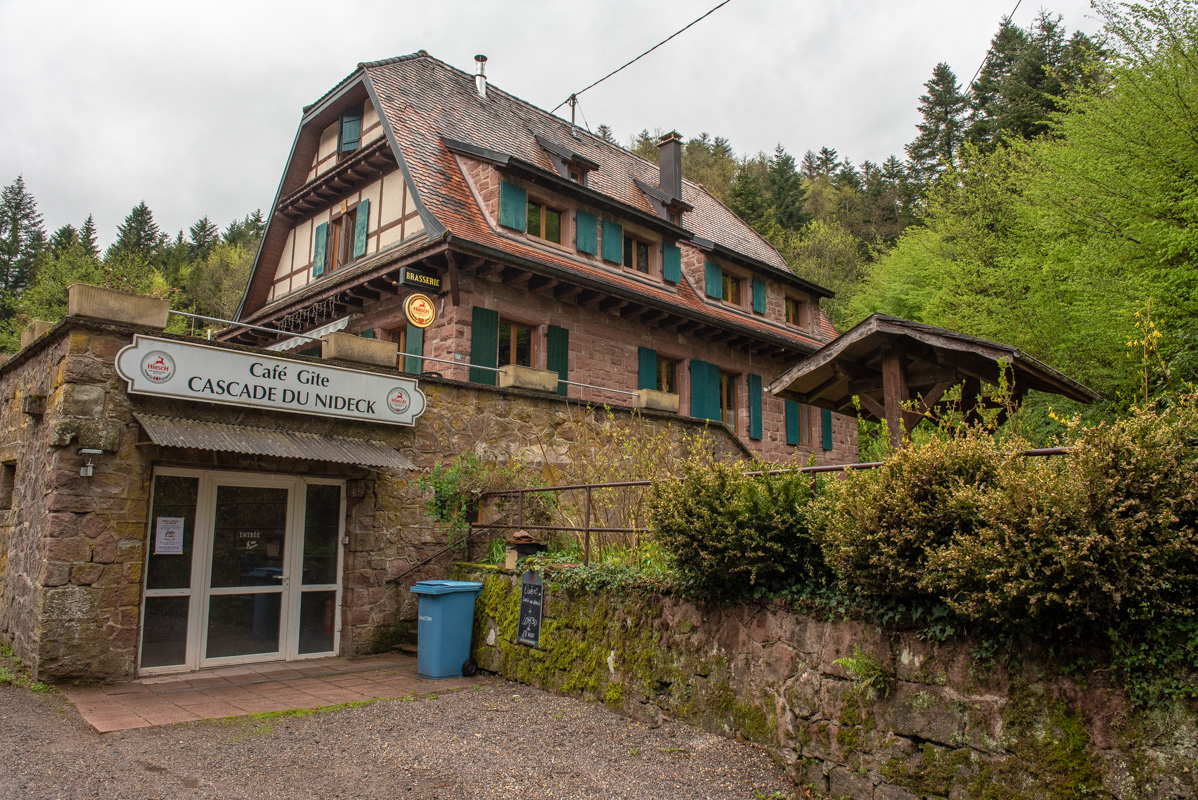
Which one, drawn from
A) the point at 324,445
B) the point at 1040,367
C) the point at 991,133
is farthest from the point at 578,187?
the point at 991,133

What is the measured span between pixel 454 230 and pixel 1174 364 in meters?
10.8

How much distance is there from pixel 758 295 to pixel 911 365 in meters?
11.5

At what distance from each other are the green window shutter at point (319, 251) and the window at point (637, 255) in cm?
630

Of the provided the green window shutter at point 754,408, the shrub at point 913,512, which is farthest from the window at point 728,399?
the shrub at point 913,512

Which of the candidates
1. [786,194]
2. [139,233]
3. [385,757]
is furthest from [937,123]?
[139,233]

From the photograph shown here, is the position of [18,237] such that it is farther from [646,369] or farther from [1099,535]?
[1099,535]

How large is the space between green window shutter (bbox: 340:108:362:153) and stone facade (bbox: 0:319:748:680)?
834 centimetres

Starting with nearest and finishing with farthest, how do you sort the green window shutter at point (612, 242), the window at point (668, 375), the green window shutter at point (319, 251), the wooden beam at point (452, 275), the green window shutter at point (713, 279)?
the wooden beam at point (452, 275), the green window shutter at point (612, 242), the window at point (668, 375), the green window shutter at point (319, 251), the green window shutter at point (713, 279)

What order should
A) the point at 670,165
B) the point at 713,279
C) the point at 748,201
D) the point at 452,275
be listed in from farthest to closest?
the point at 748,201, the point at 670,165, the point at 713,279, the point at 452,275

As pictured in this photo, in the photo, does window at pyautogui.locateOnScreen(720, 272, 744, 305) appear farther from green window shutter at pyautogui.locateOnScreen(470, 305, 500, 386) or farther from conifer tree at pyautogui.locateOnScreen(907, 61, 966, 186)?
conifer tree at pyautogui.locateOnScreen(907, 61, 966, 186)

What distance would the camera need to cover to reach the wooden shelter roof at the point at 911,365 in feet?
22.8

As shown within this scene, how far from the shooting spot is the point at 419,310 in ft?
39.1

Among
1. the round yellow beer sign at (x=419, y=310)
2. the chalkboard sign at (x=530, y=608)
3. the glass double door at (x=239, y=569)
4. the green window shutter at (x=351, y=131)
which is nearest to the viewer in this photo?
the chalkboard sign at (x=530, y=608)

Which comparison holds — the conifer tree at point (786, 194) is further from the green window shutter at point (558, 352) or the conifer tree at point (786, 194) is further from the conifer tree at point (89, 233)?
→ the conifer tree at point (89, 233)
